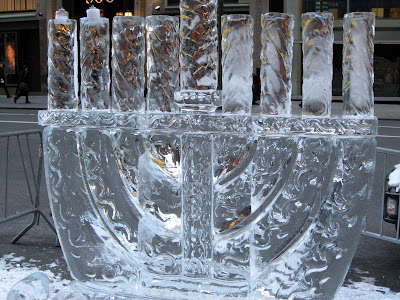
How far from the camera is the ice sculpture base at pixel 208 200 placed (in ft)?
8.01

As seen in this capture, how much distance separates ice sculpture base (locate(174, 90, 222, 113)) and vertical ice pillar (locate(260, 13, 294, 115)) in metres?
0.23

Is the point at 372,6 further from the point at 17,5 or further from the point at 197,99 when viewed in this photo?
the point at 197,99

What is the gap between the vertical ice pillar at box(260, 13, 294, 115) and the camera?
244 centimetres

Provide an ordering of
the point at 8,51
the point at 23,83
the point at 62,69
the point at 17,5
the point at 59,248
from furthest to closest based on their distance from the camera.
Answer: the point at 8,51, the point at 17,5, the point at 23,83, the point at 59,248, the point at 62,69

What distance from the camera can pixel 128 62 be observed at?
105 inches

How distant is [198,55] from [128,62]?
1.23ft

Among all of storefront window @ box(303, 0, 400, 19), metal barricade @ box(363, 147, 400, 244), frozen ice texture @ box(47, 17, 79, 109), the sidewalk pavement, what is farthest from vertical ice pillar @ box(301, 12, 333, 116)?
storefront window @ box(303, 0, 400, 19)

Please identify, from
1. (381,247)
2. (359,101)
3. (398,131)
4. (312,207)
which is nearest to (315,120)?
(359,101)

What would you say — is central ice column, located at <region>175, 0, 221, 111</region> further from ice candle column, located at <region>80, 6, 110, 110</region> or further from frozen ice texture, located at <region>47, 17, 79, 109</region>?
frozen ice texture, located at <region>47, 17, 79, 109</region>

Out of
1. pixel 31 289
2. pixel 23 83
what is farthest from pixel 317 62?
pixel 23 83

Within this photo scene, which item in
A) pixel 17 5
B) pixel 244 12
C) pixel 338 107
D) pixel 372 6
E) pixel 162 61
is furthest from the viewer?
pixel 17 5

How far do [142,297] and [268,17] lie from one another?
1.50 meters

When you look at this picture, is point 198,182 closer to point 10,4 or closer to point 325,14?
point 325,14

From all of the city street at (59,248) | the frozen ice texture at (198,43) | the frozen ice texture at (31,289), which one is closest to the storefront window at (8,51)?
the city street at (59,248)
